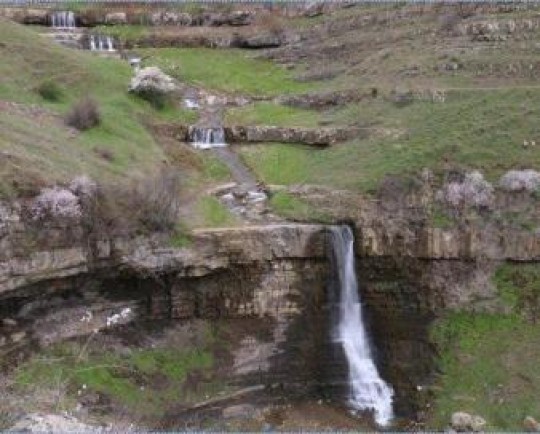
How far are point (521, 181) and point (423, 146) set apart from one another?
3.75 m

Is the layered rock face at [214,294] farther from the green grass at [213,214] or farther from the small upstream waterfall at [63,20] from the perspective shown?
the small upstream waterfall at [63,20]

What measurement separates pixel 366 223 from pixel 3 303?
11.0 metres

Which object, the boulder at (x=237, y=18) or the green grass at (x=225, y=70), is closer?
the green grass at (x=225, y=70)

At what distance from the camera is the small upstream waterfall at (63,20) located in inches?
1892

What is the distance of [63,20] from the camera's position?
48.5 meters

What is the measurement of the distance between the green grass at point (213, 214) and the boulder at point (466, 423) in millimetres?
8622

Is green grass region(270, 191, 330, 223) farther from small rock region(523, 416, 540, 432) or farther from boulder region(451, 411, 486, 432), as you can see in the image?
small rock region(523, 416, 540, 432)

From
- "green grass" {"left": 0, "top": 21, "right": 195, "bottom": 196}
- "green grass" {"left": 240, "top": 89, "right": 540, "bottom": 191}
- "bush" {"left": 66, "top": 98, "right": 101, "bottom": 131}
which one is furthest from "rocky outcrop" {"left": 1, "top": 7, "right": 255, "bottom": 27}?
"bush" {"left": 66, "top": 98, "right": 101, "bottom": 131}

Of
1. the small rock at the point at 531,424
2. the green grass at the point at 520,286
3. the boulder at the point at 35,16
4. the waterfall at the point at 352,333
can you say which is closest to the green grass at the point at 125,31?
the boulder at the point at 35,16

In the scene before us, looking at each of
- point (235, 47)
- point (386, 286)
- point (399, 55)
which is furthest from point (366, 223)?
point (235, 47)

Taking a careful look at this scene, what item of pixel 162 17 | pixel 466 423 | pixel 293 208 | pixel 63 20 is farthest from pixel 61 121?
pixel 162 17

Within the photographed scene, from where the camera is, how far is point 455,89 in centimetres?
3381

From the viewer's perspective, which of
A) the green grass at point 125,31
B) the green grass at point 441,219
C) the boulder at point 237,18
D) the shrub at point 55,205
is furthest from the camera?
the boulder at point 237,18

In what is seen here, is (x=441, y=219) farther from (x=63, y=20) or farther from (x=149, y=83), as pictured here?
(x=63, y=20)
